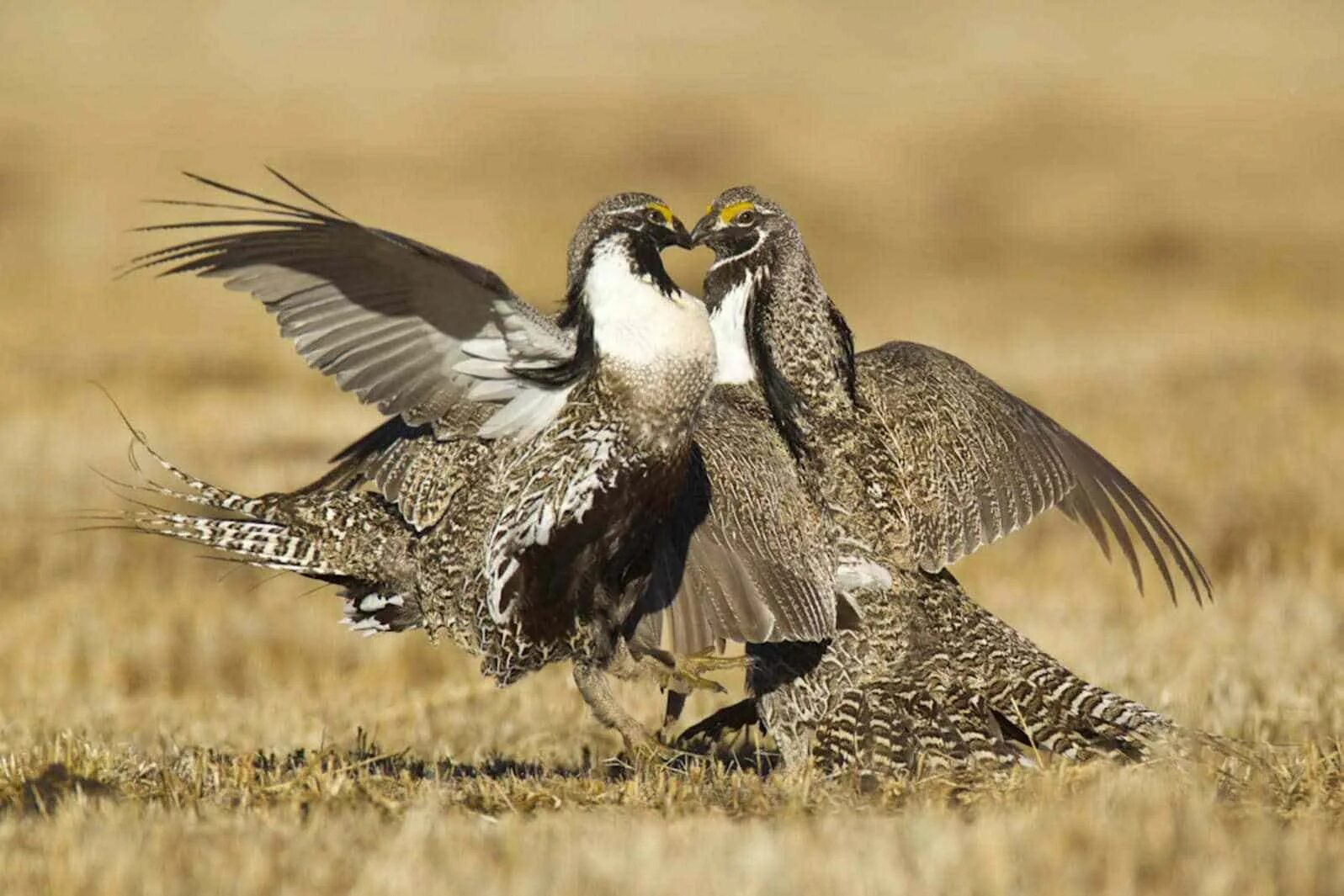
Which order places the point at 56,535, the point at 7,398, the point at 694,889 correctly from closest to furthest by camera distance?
1. the point at 694,889
2. the point at 56,535
3. the point at 7,398

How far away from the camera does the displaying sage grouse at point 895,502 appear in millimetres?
5797

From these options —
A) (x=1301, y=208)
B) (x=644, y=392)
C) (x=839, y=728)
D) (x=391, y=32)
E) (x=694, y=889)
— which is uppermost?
(x=391, y=32)

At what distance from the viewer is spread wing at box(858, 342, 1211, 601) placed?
6305 millimetres

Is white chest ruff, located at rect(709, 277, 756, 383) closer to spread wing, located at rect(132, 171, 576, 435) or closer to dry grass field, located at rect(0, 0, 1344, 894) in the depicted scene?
spread wing, located at rect(132, 171, 576, 435)

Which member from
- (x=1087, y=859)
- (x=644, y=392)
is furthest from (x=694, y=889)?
(x=644, y=392)

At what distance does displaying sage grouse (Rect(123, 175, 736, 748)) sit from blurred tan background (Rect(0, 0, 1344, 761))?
3.57ft

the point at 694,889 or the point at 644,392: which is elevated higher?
the point at 644,392

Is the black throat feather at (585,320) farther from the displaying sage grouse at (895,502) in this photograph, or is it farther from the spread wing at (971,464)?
the spread wing at (971,464)

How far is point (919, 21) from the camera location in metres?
43.7

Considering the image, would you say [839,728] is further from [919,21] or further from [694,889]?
[919,21]

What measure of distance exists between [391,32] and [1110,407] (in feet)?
99.7

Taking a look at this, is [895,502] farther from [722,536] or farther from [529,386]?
[529,386]

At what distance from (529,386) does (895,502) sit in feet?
4.68

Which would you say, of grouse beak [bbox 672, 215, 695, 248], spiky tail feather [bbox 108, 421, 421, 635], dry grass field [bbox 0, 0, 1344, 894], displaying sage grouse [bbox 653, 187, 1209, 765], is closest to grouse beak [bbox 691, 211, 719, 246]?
displaying sage grouse [bbox 653, 187, 1209, 765]
